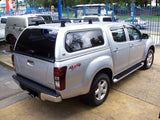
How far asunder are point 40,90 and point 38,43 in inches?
→ 35.1

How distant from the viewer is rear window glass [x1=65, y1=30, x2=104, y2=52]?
2958 mm

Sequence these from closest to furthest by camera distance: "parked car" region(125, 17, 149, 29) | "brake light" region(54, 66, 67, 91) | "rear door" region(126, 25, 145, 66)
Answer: "brake light" region(54, 66, 67, 91) → "rear door" region(126, 25, 145, 66) → "parked car" region(125, 17, 149, 29)

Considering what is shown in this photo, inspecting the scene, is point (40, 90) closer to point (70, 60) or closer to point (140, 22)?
point (70, 60)

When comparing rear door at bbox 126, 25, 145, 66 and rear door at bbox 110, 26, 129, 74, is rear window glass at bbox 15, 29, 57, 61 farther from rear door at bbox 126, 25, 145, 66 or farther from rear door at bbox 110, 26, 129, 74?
rear door at bbox 126, 25, 145, 66

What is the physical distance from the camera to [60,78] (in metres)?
2.72

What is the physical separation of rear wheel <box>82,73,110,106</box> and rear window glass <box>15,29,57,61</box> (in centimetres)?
108

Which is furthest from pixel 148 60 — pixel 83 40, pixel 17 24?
pixel 17 24

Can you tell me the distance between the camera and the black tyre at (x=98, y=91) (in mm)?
3311

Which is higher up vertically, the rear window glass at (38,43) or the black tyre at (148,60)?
Answer: the rear window glass at (38,43)

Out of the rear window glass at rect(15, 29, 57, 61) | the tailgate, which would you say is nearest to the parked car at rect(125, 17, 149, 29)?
the rear window glass at rect(15, 29, 57, 61)

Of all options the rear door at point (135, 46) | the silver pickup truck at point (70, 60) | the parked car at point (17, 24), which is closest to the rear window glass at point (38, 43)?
the silver pickup truck at point (70, 60)

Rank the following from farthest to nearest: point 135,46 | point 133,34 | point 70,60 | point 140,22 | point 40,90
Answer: point 140,22, point 133,34, point 135,46, point 40,90, point 70,60

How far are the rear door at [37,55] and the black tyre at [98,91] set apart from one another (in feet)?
2.88

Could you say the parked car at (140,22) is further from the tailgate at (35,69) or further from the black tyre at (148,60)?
the tailgate at (35,69)
